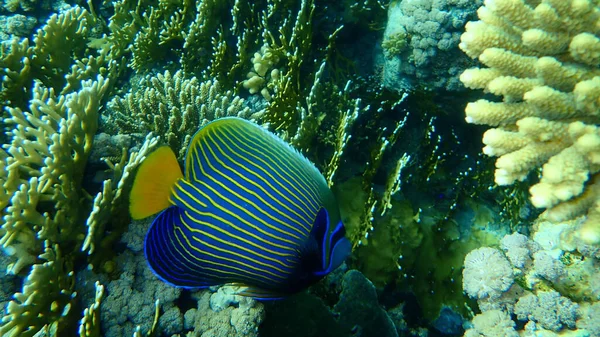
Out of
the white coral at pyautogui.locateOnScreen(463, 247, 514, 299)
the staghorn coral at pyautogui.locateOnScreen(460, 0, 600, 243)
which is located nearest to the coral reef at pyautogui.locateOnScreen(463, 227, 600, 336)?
the white coral at pyautogui.locateOnScreen(463, 247, 514, 299)

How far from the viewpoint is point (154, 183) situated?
1.57 metres

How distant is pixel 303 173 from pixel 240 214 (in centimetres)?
33

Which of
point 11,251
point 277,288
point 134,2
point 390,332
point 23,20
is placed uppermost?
point 134,2

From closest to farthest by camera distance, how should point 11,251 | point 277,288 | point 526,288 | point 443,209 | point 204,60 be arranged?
point 277,288 < point 11,251 < point 526,288 < point 443,209 < point 204,60

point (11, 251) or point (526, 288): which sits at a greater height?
point (11, 251)

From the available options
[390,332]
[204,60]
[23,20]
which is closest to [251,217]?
[390,332]

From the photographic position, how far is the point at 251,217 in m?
1.60

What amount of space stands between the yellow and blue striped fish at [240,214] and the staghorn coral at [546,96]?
1005 millimetres

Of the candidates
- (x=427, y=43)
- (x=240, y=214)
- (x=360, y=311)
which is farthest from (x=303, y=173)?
(x=427, y=43)

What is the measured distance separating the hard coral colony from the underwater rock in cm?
2

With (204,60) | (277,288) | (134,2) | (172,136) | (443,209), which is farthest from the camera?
(134,2)

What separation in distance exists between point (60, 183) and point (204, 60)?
7.67ft

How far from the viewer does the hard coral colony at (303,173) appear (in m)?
1.66

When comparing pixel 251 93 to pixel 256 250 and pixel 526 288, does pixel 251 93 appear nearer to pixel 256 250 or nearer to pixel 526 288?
pixel 256 250
